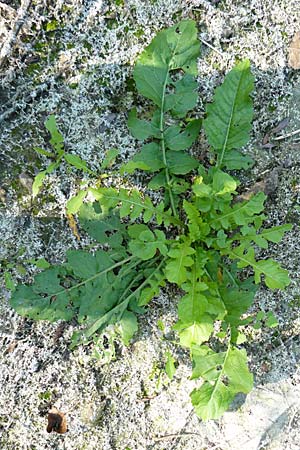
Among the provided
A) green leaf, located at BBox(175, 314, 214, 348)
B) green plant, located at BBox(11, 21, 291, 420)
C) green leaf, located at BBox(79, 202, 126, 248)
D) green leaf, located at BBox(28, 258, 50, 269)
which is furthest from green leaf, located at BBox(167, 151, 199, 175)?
green leaf, located at BBox(28, 258, 50, 269)

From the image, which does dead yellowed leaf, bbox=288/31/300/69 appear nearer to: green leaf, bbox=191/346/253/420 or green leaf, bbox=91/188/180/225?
green leaf, bbox=91/188/180/225

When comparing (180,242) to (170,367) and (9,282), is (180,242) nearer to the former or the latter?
(170,367)

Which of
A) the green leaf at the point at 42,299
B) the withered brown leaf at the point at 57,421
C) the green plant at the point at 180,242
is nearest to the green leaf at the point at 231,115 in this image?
the green plant at the point at 180,242

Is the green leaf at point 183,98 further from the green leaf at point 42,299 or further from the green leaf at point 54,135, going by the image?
the green leaf at point 42,299

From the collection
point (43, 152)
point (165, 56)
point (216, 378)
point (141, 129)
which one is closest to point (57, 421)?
point (216, 378)

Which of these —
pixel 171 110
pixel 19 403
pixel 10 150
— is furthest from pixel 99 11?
pixel 19 403

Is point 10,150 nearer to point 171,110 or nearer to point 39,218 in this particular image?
point 39,218
